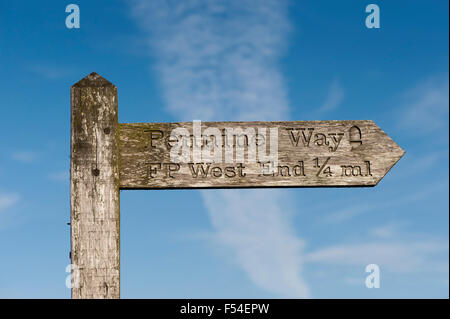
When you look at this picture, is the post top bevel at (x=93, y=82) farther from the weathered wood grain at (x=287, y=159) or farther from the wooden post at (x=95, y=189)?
the weathered wood grain at (x=287, y=159)

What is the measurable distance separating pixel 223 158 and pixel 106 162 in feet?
3.79

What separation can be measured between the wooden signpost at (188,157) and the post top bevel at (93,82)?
10 mm

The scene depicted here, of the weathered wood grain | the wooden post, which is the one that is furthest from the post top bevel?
the weathered wood grain

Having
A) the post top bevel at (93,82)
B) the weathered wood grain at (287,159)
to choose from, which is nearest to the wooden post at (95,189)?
the post top bevel at (93,82)

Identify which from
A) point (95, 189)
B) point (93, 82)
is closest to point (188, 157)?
point (95, 189)

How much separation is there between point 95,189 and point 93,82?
3.53 ft

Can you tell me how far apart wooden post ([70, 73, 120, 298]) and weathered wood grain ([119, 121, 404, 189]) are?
0.16 meters

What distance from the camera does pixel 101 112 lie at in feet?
16.3

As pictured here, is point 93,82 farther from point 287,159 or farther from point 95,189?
point 287,159

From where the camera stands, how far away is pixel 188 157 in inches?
199

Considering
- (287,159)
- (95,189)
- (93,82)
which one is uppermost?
(93,82)
